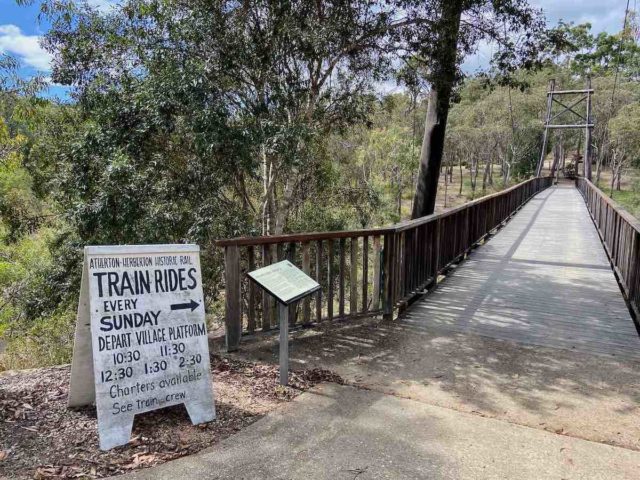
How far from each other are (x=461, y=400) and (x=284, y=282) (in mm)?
1468

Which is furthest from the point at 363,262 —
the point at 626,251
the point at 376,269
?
the point at 626,251

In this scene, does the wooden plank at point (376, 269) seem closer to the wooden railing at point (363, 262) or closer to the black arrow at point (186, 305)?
the wooden railing at point (363, 262)

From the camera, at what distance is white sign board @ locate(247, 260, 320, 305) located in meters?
3.16

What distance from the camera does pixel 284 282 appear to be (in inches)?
130

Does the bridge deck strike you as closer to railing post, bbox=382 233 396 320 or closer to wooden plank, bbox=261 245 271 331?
railing post, bbox=382 233 396 320

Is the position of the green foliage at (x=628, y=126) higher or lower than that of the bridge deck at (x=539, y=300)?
higher

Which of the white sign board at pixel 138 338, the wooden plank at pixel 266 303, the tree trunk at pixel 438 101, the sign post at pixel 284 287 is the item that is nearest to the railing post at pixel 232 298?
the wooden plank at pixel 266 303

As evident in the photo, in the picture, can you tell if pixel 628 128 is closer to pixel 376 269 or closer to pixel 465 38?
pixel 465 38

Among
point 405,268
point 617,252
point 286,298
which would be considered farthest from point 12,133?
point 617,252

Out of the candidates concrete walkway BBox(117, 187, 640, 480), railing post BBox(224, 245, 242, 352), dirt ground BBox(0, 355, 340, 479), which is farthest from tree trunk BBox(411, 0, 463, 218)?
dirt ground BBox(0, 355, 340, 479)

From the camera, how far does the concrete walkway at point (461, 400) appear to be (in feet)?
8.23

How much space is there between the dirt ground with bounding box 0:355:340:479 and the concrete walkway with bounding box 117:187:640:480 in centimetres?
14

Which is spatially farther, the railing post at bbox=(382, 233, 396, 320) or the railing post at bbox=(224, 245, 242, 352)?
the railing post at bbox=(382, 233, 396, 320)

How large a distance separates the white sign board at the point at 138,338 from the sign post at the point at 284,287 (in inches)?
17.2
